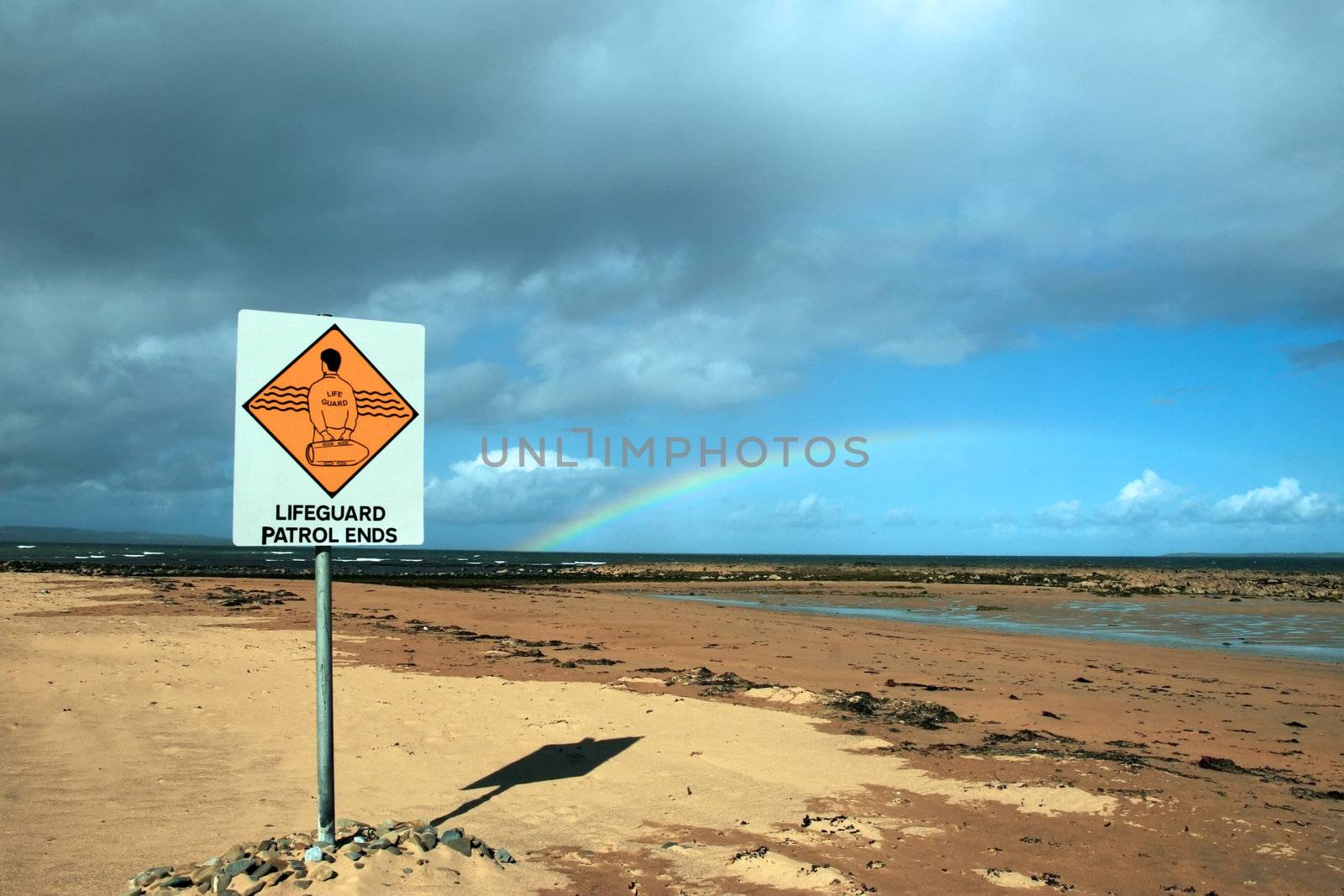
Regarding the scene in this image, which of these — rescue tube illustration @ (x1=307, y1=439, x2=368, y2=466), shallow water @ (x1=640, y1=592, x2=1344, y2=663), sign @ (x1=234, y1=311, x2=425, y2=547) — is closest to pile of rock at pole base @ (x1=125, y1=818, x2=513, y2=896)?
sign @ (x1=234, y1=311, x2=425, y2=547)

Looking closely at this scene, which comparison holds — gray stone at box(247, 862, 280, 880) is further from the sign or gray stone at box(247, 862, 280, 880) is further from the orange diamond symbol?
the orange diamond symbol

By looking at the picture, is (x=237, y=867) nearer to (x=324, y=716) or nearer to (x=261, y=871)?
(x=261, y=871)

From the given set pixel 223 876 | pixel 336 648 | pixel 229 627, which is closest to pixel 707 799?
pixel 223 876

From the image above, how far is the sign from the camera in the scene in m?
4.96

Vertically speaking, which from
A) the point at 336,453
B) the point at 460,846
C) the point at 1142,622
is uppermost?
the point at 336,453

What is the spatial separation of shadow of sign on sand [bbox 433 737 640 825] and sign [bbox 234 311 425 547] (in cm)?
251

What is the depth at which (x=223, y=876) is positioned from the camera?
175 inches

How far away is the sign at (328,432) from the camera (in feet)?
16.3

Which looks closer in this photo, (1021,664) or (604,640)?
(1021,664)

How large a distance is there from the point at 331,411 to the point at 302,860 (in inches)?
96.7

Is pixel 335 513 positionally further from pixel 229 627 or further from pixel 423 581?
pixel 423 581

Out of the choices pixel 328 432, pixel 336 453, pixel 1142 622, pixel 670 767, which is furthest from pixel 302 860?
pixel 1142 622

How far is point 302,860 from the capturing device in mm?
4750

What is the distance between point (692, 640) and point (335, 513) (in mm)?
16265
